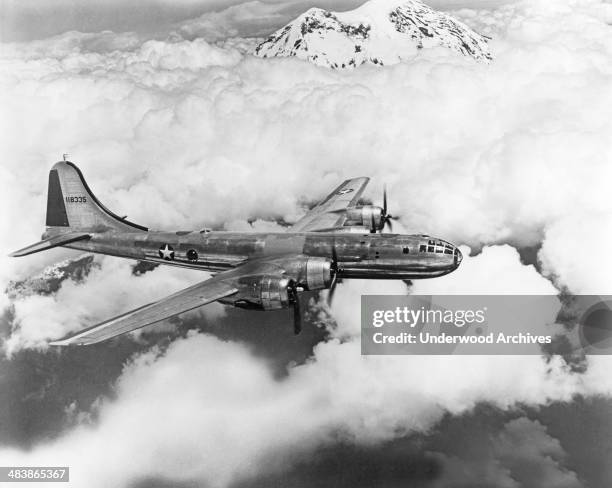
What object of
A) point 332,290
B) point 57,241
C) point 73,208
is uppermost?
point 73,208

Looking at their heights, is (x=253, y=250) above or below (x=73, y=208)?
below

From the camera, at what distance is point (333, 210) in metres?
36.0

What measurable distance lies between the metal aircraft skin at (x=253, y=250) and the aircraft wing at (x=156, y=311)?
44 mm

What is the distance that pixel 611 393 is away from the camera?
23.1 metres

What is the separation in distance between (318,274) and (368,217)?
29.6ft

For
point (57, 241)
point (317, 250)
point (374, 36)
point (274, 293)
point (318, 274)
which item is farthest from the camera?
point (374, 36)

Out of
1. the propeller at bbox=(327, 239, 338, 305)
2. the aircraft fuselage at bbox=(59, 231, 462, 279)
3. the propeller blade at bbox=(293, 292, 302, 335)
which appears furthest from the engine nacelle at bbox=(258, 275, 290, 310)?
the aircraft fuselage at bbox=(59, 231, 462, 279)

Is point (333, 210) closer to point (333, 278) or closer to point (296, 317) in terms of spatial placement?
point (333, 278)

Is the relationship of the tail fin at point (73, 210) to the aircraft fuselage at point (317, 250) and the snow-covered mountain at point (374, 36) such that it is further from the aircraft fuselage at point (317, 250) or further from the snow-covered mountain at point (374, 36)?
the snow-covered mountain at point (374, 36)

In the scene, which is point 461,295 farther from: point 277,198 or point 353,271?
point 277,198

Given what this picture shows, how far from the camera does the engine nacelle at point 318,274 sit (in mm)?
26609

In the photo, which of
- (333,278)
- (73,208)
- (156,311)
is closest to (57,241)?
(73,208)

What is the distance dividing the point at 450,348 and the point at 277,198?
5441cm

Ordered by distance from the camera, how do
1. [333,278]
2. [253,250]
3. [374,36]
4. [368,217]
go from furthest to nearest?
[374,36]
[368,217]
[253,250]
[333,278]
